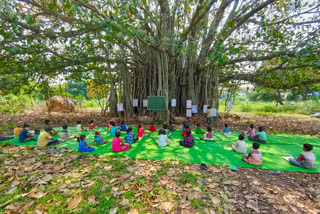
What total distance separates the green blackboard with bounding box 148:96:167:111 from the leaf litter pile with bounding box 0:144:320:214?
3.81 meters

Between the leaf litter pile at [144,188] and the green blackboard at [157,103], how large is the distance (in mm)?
3810

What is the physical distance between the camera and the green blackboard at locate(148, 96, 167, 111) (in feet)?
21.6

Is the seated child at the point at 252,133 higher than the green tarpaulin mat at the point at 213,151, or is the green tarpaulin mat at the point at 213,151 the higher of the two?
the seated child at the point at 252,133

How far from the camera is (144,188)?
2.10m

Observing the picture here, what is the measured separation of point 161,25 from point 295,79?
683cm

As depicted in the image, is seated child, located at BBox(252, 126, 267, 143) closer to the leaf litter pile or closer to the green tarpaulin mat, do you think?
the green tarpaulin mat

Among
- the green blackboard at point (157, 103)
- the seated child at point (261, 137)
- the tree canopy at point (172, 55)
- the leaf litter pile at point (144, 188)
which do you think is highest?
the tree canopy at point (172, 55)

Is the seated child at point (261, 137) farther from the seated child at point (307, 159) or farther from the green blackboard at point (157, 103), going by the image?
the green blackboard at point (157, 103)

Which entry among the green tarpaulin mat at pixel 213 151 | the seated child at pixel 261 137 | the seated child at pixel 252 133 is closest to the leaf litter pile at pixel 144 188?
the green tarpaulin mat at pixel 213 151

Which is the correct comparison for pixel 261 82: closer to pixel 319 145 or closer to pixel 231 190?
pixel 319 145

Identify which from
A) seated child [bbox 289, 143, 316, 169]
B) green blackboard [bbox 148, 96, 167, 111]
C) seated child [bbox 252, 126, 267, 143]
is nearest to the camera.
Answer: seated child [bbox 289, 143, 316, 169]

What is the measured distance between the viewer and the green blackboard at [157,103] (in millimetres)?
6582

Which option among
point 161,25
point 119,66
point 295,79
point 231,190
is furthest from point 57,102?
point 295,79

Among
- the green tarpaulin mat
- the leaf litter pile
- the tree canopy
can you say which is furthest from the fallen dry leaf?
the tree canopy
